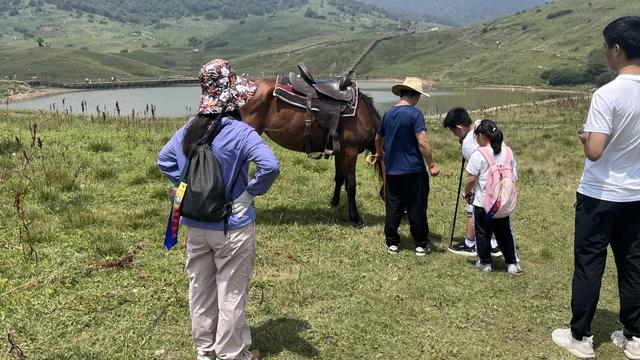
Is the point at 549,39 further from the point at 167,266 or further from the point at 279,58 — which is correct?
the point at 167,266

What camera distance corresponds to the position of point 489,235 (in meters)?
6.54

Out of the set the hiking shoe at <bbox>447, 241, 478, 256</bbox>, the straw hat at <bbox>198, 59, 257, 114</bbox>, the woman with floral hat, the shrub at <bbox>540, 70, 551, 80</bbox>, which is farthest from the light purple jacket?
the shrub at <bbox>540, 70, 551, 80</bbox>

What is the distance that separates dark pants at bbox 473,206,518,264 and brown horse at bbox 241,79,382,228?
2168 mm

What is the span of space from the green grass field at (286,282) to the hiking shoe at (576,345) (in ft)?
0.30

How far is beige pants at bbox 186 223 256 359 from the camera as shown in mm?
3766

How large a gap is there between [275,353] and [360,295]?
1540 millimetres

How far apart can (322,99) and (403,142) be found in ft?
6.74

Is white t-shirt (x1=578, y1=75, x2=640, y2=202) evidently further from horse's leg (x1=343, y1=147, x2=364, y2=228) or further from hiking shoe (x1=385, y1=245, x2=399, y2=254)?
horse's leg (x1=343, y1=147, x2=364, y2=228)

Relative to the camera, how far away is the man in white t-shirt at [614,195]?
402 centimetres

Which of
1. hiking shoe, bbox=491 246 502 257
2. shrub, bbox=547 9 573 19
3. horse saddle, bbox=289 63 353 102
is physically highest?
shrub, bbox=547 9 573 19

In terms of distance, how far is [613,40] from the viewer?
13.3 feet

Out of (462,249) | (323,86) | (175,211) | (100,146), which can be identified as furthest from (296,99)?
(100,146)

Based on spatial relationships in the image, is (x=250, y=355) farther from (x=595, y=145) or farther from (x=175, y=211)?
(x=595, y=145)

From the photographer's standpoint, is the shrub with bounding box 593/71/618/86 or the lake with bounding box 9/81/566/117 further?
the shrub with bounding box 593/71/618/86
